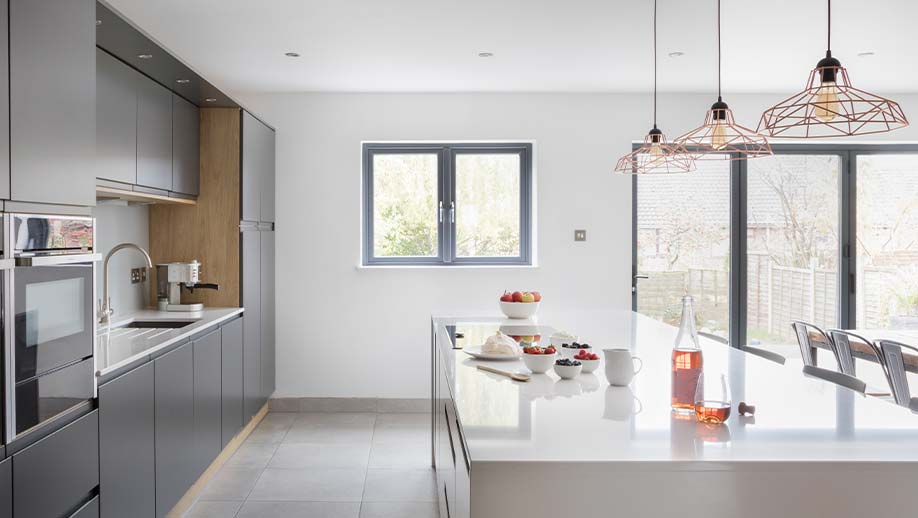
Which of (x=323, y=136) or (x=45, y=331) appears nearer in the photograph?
(x=45, y=331)

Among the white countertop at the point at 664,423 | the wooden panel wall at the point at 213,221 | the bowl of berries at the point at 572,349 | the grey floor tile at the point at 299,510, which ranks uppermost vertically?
the wooden panel wall at the point at 213,221

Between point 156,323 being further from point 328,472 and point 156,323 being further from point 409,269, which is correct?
point 409,269

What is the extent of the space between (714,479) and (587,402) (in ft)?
1.67

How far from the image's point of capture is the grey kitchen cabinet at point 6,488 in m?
1.78

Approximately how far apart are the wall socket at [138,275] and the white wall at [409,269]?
112 cm

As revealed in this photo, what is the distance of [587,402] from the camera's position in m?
1.81

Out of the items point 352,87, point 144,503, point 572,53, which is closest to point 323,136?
point 352,87

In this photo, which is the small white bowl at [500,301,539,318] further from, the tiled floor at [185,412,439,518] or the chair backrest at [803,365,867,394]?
the chair backrest at [803,365,867,394]

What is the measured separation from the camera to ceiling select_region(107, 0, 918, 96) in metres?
3.35

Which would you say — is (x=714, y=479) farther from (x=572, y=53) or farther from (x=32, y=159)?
(x=572, y=53)

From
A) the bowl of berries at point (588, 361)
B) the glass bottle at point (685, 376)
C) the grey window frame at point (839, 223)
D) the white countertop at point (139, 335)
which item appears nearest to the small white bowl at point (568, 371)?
the bowl of berries at point (588, 361)

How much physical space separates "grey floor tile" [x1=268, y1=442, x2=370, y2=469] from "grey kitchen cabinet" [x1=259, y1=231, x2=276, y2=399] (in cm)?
70

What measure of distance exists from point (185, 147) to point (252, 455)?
190cm

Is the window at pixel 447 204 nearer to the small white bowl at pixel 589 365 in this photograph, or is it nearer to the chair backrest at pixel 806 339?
the chair backrest at pixel 806 339
